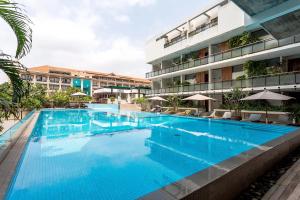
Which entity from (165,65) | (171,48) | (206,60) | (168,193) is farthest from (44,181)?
(165,65)

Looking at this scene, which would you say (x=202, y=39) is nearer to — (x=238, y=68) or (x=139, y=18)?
(x=238, y=68)

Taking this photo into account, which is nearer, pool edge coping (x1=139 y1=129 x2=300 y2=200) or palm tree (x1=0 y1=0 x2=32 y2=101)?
palm tree (x1=0 y1=0 x2=32 y2=101)

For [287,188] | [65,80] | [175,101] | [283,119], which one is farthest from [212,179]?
[65,80]

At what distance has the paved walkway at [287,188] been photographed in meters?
3.64

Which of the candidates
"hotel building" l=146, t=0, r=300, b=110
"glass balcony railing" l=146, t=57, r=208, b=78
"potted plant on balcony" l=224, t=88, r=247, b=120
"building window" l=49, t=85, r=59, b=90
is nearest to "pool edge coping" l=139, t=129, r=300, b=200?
"hotel building" l=146, t=0, r=300, b=110

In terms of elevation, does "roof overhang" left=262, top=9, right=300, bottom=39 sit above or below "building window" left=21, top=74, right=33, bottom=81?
above

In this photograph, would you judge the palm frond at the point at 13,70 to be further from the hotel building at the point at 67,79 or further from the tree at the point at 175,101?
the hotel building at the point at 67,79

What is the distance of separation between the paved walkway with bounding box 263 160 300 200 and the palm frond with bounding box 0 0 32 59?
15.7 ft

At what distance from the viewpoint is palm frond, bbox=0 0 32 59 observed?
7.58 feet

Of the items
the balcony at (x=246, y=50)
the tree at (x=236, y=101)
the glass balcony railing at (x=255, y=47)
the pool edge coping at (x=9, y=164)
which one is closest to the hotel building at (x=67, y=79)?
the balcony at (x=246, y=50)

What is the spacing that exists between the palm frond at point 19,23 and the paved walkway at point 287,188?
4795 millimetres

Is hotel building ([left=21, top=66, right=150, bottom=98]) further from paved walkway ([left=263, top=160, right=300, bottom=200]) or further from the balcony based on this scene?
paved walkway ([left=263, top=160, right=300, bottom=200])

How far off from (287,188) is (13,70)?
5.27m

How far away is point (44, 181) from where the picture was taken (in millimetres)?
5000
